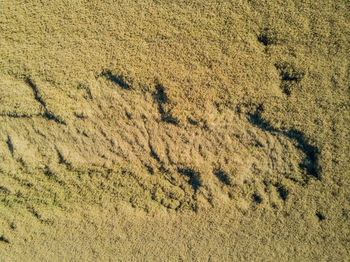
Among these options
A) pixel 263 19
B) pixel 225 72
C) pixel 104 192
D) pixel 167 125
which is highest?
pixel 263 19

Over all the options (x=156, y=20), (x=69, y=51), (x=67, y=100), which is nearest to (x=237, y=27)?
(x=156, y=20)

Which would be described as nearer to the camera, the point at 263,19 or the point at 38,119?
the point at 263,19

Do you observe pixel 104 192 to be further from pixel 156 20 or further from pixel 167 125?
pixel 156 20

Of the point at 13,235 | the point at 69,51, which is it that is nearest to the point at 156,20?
the point at 69,51

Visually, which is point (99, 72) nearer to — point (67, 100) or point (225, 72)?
point (67, 100)

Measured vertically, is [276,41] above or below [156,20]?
above

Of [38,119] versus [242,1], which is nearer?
[242,1]
